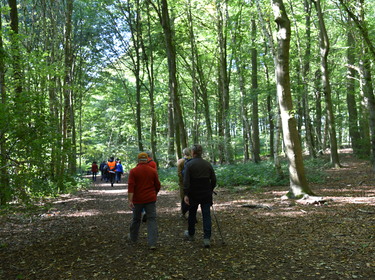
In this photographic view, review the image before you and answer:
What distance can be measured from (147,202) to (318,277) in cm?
311

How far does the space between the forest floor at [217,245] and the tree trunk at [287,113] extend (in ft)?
2.10

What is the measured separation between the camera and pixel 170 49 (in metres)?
13.2

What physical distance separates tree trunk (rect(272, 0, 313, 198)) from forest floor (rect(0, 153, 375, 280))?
0.64 metres

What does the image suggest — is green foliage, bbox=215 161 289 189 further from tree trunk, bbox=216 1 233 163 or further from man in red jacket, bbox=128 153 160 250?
man in red jacket, bbox=128 153 160 250

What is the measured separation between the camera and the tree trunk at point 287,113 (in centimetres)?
936

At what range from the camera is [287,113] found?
375 inches

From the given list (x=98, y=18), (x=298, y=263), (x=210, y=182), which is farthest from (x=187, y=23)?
(x=298, y=263)

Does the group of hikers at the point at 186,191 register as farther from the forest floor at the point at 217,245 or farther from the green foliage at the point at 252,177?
the green foliage at the point at 252,177

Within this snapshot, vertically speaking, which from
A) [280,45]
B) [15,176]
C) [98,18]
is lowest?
[15,176]

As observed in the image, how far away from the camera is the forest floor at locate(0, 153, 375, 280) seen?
15.0 ft

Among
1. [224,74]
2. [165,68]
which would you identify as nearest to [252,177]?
[224,74]

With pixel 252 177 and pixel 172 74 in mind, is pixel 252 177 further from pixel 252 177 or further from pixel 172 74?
pixel 172 74

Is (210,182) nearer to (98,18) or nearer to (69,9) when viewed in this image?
(69,9)

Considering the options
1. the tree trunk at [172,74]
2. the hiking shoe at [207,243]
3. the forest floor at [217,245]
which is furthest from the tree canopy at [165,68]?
the hiking shoe at [207,243]
